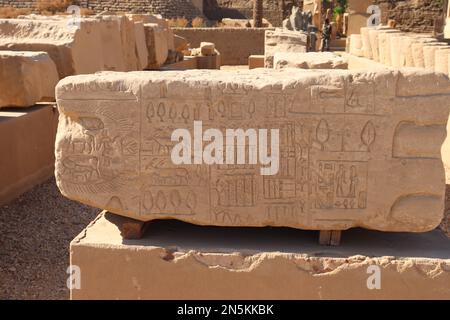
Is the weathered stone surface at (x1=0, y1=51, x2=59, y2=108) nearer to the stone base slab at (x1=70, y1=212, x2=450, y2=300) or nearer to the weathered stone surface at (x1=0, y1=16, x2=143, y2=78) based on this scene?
the weathered stone surface at (x1=0, y1=16, x2=143, y2=78)

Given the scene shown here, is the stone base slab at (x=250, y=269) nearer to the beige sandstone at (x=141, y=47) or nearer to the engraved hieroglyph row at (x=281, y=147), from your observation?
the engraved hieroglyph row at (x=281, y=147)

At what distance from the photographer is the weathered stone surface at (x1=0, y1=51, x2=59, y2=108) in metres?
5.36

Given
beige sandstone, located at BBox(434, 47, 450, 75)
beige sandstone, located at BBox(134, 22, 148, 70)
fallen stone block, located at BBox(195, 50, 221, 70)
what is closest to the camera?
beige sandstone, located at BBox(434, 47, 450, 75)

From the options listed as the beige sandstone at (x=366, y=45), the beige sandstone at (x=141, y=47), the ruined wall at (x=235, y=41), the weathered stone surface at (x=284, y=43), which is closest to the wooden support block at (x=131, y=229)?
the weathered stone surface at (x=284, y=43)

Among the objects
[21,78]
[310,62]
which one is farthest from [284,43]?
[21,78]

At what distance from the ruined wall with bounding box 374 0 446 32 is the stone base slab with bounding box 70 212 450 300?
24855mm

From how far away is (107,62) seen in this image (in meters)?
7.99

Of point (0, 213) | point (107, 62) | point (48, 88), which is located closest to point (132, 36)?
point (107, 62)

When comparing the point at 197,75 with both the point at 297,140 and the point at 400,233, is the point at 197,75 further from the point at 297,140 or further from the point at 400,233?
the point at 400,233

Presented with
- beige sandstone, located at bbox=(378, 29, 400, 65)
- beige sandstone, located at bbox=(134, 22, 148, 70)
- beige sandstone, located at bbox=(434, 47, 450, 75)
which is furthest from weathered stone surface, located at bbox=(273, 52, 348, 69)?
beige sandstone, located at bbox=(134, 22, 148, 70)

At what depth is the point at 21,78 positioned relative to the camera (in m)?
5.37

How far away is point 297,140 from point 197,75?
0.56 meters

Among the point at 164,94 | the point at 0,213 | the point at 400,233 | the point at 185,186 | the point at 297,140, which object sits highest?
the point at 164,94

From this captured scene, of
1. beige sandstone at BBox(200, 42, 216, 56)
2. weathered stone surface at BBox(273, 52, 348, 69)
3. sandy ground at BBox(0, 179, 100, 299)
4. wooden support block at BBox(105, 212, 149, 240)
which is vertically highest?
weathered stone surface at BBox(273, 52, 348, 69)
